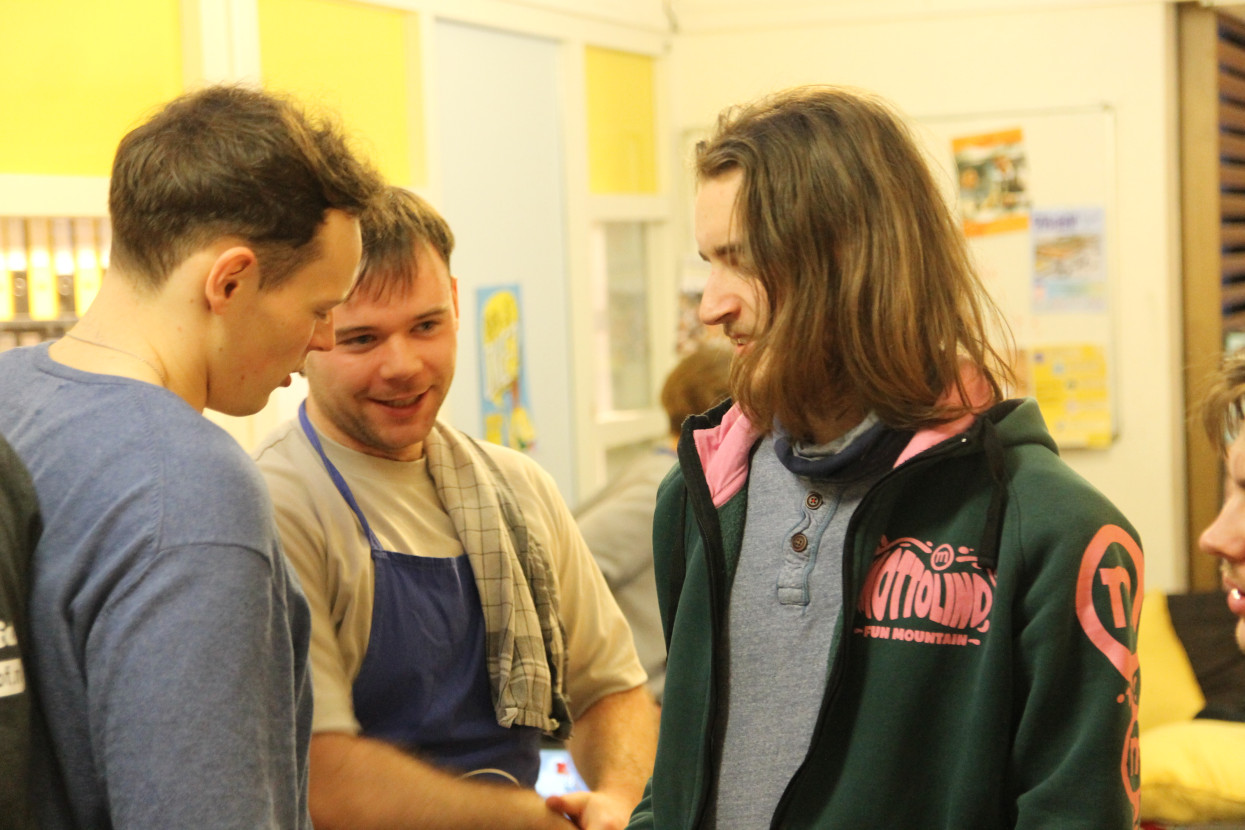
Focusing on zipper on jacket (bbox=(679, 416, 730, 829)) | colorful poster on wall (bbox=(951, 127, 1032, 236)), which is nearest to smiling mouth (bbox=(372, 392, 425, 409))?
zipper on jacket (bbox=(679, 416, 730, 829))

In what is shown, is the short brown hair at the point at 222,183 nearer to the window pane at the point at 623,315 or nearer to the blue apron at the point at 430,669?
the blue apron at the point at 430,669

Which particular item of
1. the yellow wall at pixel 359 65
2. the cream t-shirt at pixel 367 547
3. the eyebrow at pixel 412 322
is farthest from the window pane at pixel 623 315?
the eyebrow at pixel 412 322

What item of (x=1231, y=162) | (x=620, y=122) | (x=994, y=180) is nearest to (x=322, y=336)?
(x=620, y=122)

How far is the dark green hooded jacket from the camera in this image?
114cm

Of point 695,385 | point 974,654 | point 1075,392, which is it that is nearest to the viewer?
point 974,654

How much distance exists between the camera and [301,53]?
10.0 feet

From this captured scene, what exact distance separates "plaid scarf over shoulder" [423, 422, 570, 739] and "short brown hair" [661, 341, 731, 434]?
42.5 inches

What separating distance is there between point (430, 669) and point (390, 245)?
0.60 metres

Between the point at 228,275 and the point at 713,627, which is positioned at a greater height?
the point at 228,275

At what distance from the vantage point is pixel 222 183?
1.24m

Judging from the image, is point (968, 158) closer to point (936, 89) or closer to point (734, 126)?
point (936, 89)

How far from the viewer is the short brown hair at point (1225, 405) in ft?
5.07

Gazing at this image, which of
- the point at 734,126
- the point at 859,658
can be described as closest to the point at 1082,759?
the point at 859,658

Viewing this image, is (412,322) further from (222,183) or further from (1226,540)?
(1226,540)
